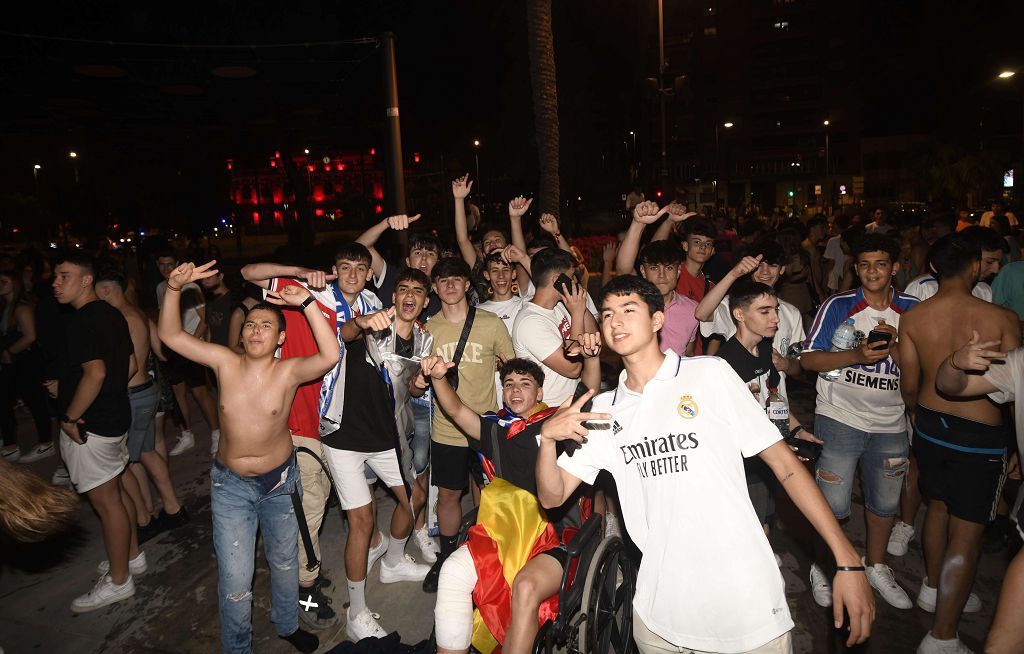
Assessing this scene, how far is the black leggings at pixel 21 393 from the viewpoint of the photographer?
303 inches

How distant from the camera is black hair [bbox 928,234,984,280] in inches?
150

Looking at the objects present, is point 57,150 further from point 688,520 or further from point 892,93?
point 892,93

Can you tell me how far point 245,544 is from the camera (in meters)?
3.81

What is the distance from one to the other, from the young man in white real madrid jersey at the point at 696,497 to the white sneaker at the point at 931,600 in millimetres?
2239

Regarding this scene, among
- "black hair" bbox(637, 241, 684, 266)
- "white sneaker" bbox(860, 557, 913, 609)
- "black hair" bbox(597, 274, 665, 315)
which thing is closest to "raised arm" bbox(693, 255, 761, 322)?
"black hair" bbox(637, 241, 684, 266)

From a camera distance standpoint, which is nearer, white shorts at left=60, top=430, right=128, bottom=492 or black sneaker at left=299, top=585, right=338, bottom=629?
black sneaker at left=299, top=585, right=338, bottom=629

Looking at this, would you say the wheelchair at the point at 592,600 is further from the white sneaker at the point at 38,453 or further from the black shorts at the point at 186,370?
the white sneaker at the point at 38,453

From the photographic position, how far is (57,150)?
47750 mm

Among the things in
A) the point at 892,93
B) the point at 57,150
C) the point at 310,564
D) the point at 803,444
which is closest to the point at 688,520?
the point at 803,444

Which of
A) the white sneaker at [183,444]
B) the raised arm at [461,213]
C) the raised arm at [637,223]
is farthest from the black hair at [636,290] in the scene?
the white sneaker at [183,444]

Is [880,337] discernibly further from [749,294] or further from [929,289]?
[929,289]

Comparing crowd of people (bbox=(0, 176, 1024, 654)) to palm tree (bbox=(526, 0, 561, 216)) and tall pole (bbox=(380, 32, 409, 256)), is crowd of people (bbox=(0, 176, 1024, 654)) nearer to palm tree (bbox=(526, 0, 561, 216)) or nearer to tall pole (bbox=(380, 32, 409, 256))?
tall pole (bbox=(380, 32, 409, 256))

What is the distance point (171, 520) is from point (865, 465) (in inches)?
223

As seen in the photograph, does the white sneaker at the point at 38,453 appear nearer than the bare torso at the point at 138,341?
No
